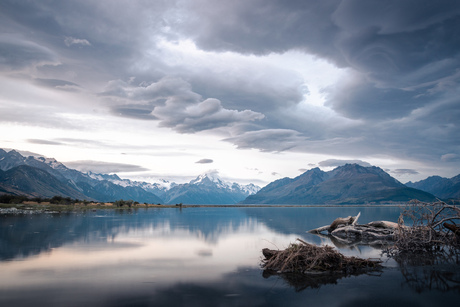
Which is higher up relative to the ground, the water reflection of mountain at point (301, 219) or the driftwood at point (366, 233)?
the driftwood at point (366, 233)

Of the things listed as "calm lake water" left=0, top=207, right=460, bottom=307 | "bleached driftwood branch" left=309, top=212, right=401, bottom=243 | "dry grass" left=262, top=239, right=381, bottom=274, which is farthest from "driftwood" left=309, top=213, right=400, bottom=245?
"dry grass" left=262, top=239, right=381, bottom=274

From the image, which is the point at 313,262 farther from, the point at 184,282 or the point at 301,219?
the point at 301,219

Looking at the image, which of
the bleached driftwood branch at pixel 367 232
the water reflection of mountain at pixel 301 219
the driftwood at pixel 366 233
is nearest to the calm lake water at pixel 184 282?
the driftwood at pixel 366 233

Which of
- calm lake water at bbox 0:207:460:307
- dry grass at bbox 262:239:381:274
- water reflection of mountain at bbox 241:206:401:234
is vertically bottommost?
water reflection of mountain at bbox 241:206:401:234

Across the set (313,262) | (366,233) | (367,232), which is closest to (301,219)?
(366,233)

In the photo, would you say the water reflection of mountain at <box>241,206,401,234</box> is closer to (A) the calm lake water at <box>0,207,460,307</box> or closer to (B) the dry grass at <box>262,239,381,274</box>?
(B) the dry grass at <box>262,239,381,274</box>

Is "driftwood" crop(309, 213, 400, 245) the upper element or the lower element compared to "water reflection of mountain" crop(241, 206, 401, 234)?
upper

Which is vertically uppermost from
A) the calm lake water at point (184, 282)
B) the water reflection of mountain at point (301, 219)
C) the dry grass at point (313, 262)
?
the dry grass at point (313, 262)

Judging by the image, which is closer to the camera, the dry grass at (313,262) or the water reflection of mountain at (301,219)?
the dry grass at (313,262)

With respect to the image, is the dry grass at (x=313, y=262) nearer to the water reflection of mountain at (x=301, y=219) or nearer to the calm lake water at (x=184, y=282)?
the calm lake water at (x=184, y=282)

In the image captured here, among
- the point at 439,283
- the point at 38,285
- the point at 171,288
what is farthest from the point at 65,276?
the point at 439,283

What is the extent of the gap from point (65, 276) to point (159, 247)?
11879 mm

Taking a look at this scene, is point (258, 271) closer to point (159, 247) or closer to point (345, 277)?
point (345, 277)

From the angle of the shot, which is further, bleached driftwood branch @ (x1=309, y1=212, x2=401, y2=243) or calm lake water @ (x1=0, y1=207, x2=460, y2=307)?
bleached driftwood branch @ (x1=309, y1=212, x2=401, y2=243)
